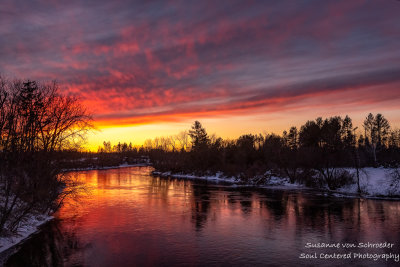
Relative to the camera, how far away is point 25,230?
26.6 meters

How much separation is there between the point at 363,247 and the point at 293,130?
104071mm

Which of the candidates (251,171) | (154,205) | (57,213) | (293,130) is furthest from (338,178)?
(293,130)

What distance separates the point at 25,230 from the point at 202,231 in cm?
1483

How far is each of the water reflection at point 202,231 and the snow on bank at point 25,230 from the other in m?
0.94

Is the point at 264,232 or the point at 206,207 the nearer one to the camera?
the point at 264,232

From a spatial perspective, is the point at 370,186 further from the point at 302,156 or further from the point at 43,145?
the point at 43,145

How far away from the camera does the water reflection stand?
2028 centimetres

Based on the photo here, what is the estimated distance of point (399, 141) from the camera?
443 ft

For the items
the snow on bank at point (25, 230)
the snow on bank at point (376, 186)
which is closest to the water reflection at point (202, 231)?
the snow on bank at point (25, 230)

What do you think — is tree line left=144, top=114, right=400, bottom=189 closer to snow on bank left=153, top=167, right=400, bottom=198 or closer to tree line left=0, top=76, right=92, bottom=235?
snow on bank left=153, top=167, right=400, bottom=198

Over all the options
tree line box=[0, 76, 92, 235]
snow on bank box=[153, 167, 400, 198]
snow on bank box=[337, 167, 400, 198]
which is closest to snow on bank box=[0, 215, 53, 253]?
tree line box=[0, 76, 92, 235]

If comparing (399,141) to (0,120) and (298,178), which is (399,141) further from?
(0,120)

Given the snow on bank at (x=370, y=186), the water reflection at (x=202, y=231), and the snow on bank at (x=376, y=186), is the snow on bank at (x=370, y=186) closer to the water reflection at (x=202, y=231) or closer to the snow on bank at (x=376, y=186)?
the snow on bank at (x=376, y=186)

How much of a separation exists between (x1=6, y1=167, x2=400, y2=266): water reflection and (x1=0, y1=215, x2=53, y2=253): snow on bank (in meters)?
0.94
